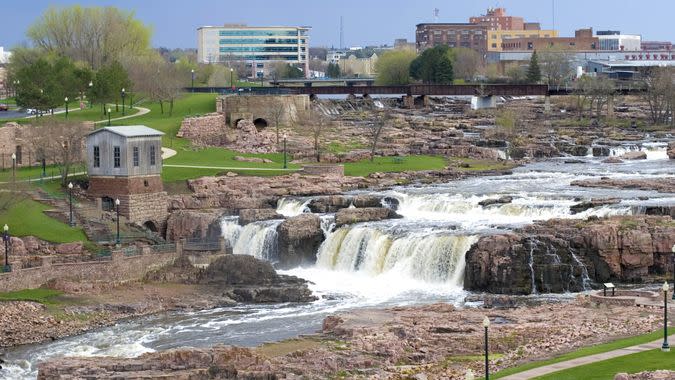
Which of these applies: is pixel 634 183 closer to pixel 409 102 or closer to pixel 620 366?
pixel 620 366

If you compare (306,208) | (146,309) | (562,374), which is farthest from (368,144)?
(562,374)

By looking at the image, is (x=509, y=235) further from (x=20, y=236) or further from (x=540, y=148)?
(x=540, y=148)

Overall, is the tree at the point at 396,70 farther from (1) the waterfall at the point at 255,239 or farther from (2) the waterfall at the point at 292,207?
(1) the waterfall at the point at 255,239

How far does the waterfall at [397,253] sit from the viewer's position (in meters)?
64.4

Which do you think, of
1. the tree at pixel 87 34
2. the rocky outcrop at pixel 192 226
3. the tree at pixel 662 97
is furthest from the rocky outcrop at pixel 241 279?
the tree at pixel 87 34

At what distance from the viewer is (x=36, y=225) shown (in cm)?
6844

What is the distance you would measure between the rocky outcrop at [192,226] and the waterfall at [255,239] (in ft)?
3.05

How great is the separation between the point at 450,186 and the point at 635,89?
62401mm

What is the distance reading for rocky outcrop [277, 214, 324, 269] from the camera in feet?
229

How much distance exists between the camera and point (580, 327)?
4966 cm

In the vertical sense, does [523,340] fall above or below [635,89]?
below

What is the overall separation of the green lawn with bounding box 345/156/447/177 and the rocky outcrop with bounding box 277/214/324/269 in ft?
59.7

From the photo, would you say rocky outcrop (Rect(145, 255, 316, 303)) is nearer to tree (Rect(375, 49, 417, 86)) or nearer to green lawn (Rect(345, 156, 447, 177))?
green lawn (Rect(345, 156, 447, 177))

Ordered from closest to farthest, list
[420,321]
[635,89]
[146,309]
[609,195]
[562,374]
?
[562,374], [420,321], [146,309], [609,195], [635,89]
